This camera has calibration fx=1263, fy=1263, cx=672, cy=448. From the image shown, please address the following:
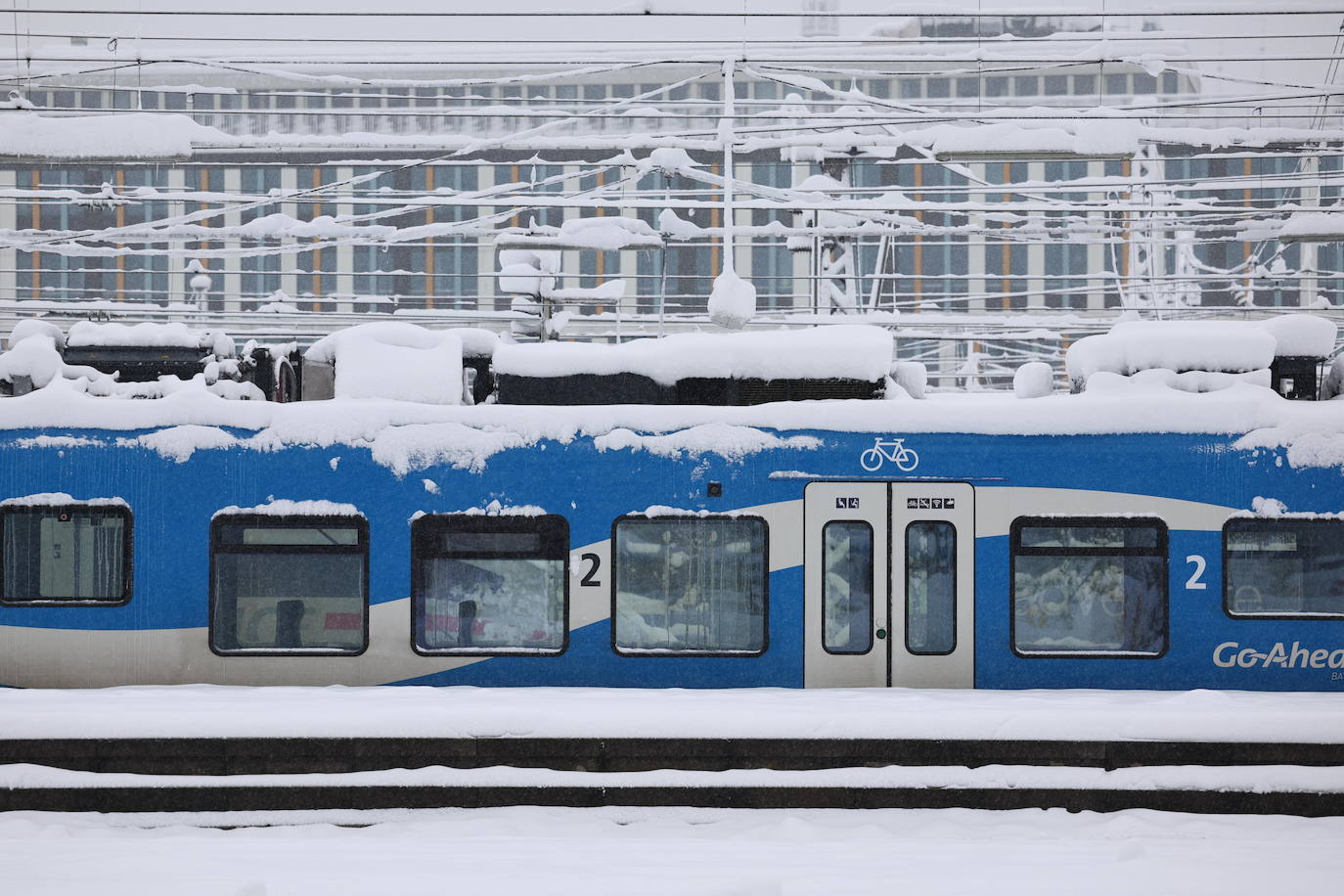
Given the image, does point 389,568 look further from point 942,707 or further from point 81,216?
point 81,216

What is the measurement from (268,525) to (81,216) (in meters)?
26.5

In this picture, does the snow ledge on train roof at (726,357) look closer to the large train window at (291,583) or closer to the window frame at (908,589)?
the window frame at (908,589)

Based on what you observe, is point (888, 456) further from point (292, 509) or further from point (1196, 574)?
point (292, 509)

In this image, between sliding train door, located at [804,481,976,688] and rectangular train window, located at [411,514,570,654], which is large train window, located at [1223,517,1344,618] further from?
rectangular train window, located at [411,514,570,654]

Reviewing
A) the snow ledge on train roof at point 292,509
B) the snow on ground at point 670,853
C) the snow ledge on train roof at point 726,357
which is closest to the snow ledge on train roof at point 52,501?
the snow ledge on train roof at point 292,509

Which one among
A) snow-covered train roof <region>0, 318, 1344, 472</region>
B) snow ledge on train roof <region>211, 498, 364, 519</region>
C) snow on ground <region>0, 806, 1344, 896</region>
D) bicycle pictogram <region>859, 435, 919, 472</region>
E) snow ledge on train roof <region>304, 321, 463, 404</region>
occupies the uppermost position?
snow ledge on train roof <region>304, 321, 463, 404</region>

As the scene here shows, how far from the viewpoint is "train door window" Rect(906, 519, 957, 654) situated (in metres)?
8.00

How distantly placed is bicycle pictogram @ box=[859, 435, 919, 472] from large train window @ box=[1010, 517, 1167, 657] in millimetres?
773

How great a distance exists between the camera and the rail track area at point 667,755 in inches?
282

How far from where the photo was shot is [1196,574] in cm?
797

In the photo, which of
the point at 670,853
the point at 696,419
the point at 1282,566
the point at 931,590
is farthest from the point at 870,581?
the point at 1282,566

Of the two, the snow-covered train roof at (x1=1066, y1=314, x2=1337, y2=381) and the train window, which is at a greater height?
the snow-covered train roof at (x1=1066, y1=314, x2=1337, y2=381)

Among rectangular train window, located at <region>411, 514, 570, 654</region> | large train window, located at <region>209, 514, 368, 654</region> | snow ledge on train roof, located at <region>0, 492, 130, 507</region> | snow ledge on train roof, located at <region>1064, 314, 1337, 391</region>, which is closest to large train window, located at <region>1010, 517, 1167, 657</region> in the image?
snow ledge on train roof, located at <region>1064, 314, 1337, 391</region>

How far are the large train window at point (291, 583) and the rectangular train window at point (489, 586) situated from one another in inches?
15.7
